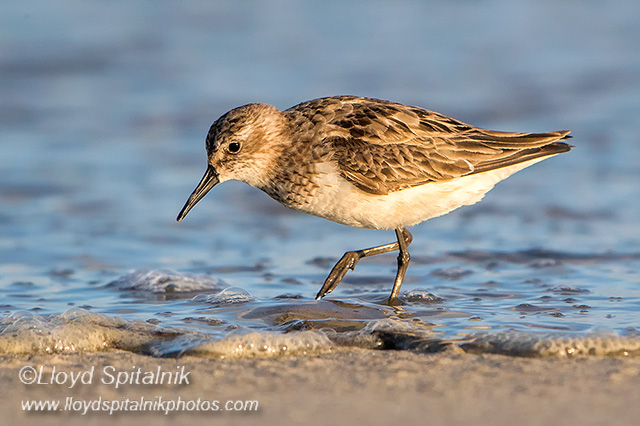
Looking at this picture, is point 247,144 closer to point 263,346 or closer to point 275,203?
point 263,346

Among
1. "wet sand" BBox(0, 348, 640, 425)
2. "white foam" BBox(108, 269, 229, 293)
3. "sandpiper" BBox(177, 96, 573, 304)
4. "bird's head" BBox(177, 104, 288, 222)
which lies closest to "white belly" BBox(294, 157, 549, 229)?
"sandpiper" BBox(177, 96, 573, 304)

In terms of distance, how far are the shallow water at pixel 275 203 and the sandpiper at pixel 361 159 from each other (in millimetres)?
787

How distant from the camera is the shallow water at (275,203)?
6621 mm

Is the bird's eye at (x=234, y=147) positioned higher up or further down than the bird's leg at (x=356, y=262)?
higher up

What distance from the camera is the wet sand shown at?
449cm

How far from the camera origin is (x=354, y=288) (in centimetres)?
809

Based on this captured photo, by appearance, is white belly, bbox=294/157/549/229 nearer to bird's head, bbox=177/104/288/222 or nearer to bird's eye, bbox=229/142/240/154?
bird's head, bbox=177/104/288/222

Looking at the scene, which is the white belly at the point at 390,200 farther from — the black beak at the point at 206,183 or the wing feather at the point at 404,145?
the black beak at the point at 206,183

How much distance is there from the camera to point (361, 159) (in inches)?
283

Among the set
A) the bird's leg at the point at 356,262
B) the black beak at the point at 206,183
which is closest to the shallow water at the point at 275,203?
the bird's leg at the point at 356,262

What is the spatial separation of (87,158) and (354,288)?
5106 millimetres

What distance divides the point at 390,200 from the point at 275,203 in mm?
3702

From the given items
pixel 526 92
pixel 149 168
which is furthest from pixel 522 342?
pixel 526 92

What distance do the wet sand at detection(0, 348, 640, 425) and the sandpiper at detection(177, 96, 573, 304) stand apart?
1705mm
